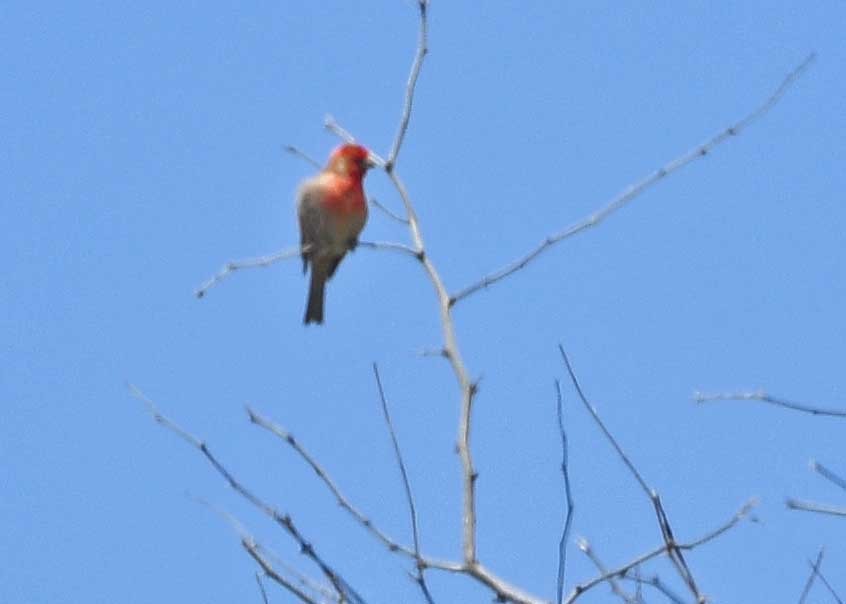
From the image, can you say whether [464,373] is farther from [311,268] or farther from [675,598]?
[311,268]

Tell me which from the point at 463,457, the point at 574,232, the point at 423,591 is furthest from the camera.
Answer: the point at 574,232

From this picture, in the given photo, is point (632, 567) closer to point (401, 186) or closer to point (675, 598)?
point (675, 598)

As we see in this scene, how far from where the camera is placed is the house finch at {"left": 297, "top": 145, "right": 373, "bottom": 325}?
7.98m

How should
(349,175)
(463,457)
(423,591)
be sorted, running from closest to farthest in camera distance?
(423,591) → (463,457) → (349,175)

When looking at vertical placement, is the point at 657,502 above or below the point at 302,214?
below

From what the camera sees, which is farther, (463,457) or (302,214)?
(302,214)

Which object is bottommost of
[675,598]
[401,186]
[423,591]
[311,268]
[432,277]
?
[423,591]

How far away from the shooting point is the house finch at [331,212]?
7.98 meters

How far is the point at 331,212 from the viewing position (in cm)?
797

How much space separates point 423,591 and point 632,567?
483mm

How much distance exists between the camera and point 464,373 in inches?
146

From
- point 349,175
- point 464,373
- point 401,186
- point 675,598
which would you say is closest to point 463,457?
point 464,373

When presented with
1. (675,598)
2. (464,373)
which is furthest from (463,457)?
(675,598)

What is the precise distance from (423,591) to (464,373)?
582mm
